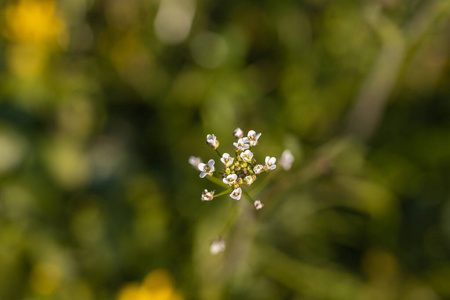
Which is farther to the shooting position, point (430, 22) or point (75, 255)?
point (75, 255)

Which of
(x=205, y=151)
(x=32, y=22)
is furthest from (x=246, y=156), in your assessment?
(x=32, y=22)

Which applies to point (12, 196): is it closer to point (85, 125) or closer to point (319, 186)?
point (85, 125)

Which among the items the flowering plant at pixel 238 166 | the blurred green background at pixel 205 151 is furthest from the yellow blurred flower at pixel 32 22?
the flowering plant at pixel 238 166

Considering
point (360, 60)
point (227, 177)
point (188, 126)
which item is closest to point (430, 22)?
point (360, 60)

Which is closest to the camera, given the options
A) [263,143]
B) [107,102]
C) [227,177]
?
[227,177]

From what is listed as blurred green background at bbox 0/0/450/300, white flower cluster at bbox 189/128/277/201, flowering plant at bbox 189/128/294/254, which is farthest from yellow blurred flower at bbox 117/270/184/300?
white flower cluster at bbox 189/128/277/201

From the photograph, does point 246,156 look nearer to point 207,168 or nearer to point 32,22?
point 207,168
